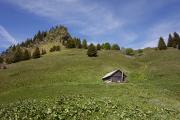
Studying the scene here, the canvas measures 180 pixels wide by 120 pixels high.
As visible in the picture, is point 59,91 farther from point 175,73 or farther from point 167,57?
point 167,57

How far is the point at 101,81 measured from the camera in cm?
7469

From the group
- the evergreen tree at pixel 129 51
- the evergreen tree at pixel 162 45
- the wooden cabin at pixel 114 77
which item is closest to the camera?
the wooden cabin at pixel 114 77

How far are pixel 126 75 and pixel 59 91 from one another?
30.2m

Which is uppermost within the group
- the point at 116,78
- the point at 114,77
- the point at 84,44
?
the point at 84,44

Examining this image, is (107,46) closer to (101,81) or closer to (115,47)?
(115,47)

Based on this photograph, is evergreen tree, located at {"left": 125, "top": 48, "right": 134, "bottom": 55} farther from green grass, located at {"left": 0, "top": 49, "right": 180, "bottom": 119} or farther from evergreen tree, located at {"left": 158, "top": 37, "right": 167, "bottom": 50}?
evergreen tree, located at {"left": 158, "top": 37, "right": 167, "bottom": 50}

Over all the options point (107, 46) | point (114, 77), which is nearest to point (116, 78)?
point (114, 77)

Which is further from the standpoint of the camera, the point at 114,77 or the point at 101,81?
the point at 114,77

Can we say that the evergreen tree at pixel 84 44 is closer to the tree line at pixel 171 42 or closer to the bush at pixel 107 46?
the bush at pixel 107 46

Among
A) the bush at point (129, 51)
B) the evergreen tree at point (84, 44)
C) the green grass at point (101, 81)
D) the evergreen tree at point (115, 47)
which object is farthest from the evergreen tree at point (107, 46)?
the green grass at point (101, 81)

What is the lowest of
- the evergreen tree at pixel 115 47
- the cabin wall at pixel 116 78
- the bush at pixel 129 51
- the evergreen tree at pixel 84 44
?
the cabin wall at pixel 116 78

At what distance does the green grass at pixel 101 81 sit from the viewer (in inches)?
1904

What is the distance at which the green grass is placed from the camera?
1904 inches

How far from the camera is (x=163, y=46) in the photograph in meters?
133
